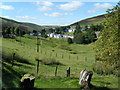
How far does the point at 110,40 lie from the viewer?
21.3m

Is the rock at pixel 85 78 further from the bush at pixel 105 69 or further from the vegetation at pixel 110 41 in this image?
the bush at pixel 105 69

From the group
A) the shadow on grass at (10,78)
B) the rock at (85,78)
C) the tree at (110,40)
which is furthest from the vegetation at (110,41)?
the shadow on grass at (10,78)

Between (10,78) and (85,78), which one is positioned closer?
(10,78)

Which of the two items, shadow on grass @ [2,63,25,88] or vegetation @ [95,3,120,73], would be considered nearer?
shadow on grass @ [2,63,25,88]

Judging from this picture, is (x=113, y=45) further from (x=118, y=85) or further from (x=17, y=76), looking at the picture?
(x=17, y=76)

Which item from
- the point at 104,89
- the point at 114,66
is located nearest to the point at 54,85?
the point at 104,89

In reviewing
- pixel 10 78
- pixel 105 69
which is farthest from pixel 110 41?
pixel 10 78

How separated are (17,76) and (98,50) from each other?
540 inches

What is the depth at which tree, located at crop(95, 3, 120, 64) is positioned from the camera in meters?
20.3

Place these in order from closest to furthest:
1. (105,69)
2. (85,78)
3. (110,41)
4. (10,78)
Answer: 1. (10,78)
2. (85,78)
3. (110,41)
4. (105,69)

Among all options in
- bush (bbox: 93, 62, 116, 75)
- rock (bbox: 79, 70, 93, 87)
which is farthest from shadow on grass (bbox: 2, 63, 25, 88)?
bush (bbox: 93, 62, 116, 75)

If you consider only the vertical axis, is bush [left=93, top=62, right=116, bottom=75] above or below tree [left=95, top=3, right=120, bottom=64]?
below

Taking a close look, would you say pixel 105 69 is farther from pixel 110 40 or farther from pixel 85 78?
pixel 85 78

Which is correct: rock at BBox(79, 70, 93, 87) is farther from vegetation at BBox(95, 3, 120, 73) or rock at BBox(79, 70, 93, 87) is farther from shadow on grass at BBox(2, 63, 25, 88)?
vegetation at BBox(95, 3, 120, 73)
